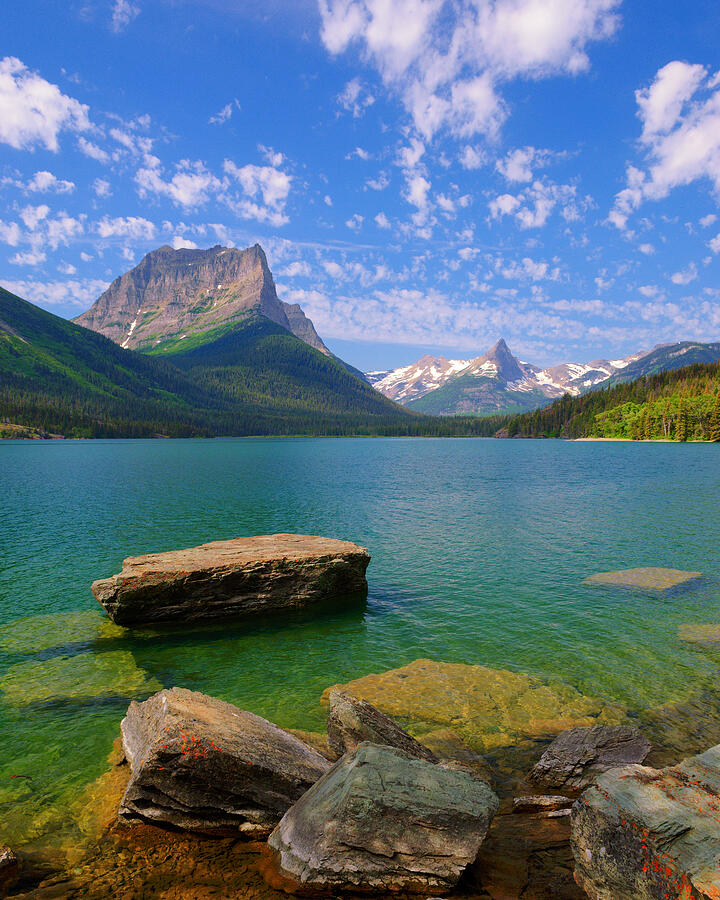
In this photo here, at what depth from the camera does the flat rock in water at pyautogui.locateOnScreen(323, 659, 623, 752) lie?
47.1 feet

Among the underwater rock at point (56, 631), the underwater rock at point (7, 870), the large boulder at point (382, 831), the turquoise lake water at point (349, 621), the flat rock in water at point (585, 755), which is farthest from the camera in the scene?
the underwater rock at point (56, 631)

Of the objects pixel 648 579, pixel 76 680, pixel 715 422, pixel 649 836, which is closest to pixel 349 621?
pixel 76 680

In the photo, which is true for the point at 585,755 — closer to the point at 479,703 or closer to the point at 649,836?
the point at 479,703

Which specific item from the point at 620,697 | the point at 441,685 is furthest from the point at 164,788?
the point at 620,697

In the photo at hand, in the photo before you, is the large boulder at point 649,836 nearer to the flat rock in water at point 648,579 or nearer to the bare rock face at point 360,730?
the bare rock face at point 360,730

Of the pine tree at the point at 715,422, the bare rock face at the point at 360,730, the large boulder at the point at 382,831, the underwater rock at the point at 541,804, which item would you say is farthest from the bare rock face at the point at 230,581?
the pine tree at the point at 715,422

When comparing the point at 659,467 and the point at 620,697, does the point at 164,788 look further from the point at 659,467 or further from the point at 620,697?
the point at 659,467

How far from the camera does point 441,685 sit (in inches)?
672

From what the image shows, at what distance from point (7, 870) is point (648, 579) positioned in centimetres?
3146

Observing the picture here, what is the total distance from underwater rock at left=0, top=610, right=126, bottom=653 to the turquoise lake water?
0.41ft

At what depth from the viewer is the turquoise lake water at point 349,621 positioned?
15031 mm

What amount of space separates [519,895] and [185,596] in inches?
738

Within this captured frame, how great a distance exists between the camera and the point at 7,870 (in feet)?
27.1

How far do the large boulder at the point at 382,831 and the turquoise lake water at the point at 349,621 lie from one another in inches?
222
